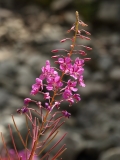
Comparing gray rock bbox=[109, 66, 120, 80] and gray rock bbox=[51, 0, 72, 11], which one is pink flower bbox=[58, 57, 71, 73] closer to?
gray rock bbox=[109, 66, 120, 80]

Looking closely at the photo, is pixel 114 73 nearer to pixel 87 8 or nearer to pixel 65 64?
pixel 87 8

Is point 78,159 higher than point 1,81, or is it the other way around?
point 1,81

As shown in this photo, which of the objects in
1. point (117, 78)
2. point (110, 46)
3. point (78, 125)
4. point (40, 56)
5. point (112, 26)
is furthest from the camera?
point (112, 26)

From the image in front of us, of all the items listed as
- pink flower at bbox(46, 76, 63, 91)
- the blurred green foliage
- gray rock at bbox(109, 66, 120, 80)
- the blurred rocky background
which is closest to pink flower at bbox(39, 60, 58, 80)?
pink flower at bbox(46, 76, 63, 91)

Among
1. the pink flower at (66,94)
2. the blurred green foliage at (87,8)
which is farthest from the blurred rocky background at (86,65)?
the pink flower at (66,94)

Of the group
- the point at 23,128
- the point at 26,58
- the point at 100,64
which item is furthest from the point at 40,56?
the point at 23,128

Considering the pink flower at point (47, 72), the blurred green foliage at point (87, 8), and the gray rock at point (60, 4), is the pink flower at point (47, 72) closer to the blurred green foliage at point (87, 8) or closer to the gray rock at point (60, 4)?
the blurred green foliage at point (87, 8)

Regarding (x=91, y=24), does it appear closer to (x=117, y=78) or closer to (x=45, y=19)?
(x=45, y=19)

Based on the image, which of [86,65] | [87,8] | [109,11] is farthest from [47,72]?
[87,8]
